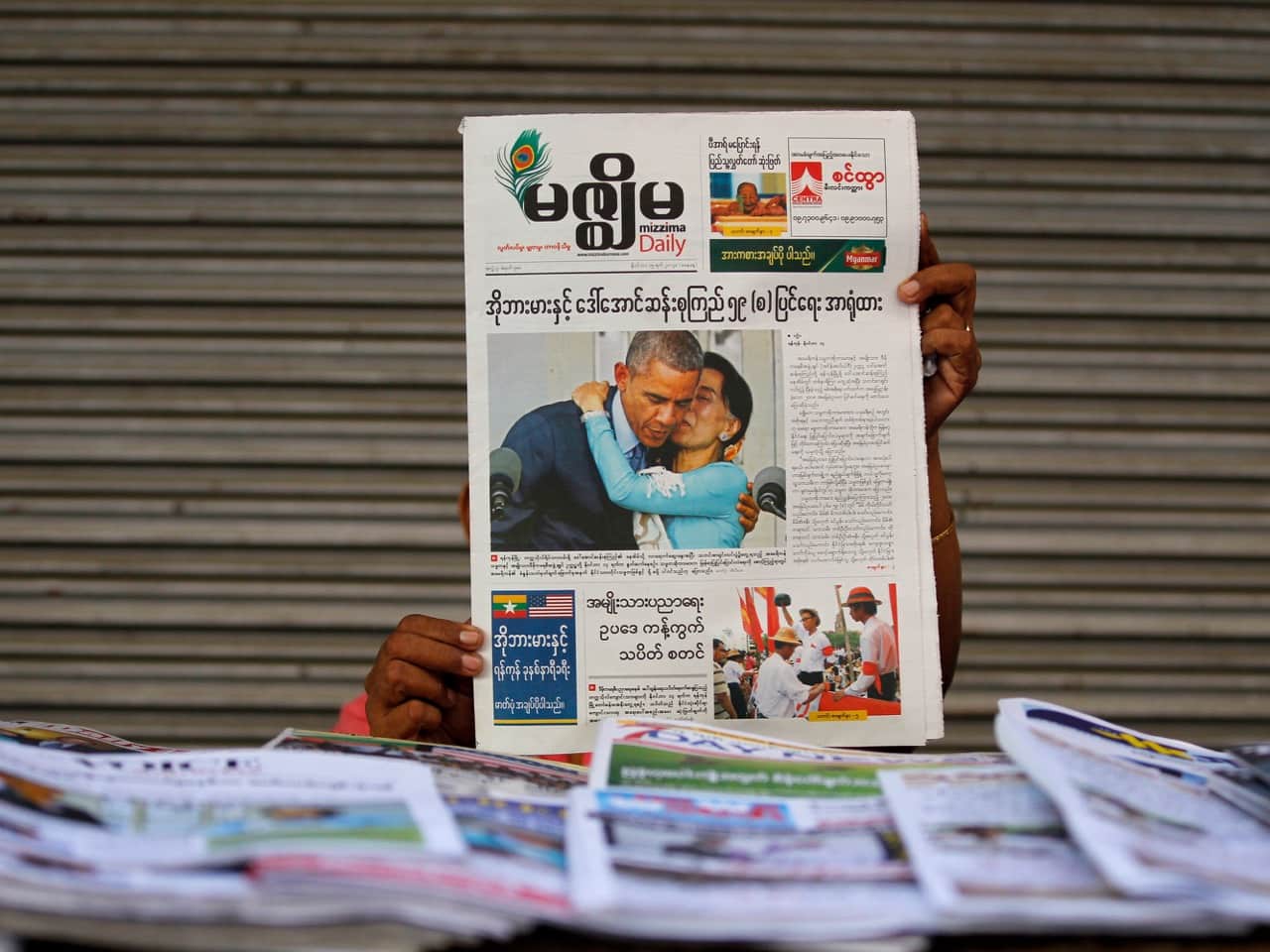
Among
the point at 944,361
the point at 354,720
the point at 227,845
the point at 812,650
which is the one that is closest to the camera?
the point at 227,845

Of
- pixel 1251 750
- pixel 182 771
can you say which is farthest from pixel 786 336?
pixel 182 771

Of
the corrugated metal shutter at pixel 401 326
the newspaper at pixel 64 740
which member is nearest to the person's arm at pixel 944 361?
the newspaper at pixel 64 740

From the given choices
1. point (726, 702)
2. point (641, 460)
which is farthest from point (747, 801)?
point (641, 460)

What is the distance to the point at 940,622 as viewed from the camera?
1443 mm

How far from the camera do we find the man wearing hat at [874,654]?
1249mm

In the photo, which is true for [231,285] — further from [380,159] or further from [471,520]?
[471,520]

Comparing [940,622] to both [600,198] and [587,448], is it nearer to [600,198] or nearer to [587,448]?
[587,448]

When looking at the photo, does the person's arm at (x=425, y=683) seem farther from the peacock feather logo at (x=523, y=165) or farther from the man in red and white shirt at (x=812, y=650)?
the peacock feather logo at (x=523, y=165)

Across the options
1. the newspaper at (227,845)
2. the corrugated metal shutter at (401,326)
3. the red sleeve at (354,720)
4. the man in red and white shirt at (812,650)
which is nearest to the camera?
the newspaper at (227,845)

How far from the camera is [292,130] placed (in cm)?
278

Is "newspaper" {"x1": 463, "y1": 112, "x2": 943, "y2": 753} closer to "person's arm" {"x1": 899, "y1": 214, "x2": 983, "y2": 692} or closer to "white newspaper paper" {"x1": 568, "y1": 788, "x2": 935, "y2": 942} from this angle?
"person's arm" {"x1": 899, "y1": 214, "x2": 983, "y2": 692}

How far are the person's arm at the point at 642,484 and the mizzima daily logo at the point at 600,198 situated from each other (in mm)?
213

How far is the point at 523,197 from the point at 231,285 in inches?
71.2

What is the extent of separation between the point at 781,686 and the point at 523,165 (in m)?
0.67
